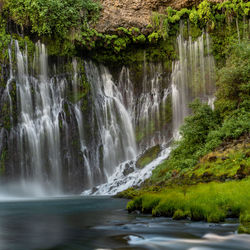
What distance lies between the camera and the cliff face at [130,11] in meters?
34.2

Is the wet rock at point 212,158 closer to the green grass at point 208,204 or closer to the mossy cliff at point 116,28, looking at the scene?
the green grass at point 208,204

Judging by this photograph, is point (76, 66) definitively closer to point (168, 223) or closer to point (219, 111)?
point (219, 111)

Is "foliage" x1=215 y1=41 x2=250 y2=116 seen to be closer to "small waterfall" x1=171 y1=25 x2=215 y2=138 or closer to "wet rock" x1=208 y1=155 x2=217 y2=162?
"wet rock" x1=208 y1=155 x2=217 y2=162

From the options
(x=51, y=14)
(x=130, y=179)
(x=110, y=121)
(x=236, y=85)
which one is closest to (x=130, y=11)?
(x=51, y=14)

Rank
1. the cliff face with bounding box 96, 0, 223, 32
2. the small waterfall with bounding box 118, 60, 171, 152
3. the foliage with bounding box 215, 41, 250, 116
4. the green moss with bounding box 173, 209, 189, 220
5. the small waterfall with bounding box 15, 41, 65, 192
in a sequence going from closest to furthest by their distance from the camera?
1. the green moss with bounding box 173, 209, 189, 220
2. the foliage with bounding box 215, 41, 250, 116
3. the small waterfall with bounding box 15, 41, 65, 192
4. the small waterfall with bounding box 118, 60, 171, 152
5. the cliff face with bounding box 96, 0, 223, 32

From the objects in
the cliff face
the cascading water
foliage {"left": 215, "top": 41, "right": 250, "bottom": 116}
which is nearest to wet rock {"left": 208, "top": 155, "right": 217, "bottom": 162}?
foliage {"left": 215, "top": 41, "right": 250, "bottom": 116}

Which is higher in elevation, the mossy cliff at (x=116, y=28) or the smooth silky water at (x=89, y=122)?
the mossy cliff at (x=116, y=28)

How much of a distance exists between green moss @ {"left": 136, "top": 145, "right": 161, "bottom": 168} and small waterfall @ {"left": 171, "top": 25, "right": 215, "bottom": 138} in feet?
18.6

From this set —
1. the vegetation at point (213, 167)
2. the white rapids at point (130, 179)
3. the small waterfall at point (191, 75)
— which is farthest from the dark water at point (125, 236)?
the small waterfall at point (191, 75)

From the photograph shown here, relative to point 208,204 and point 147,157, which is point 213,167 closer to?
point 208,204

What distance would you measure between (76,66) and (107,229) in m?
29.3

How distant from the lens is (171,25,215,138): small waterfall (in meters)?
33.8

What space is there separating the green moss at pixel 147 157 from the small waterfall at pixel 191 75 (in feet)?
18.6

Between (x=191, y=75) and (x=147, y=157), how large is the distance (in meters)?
12.3
